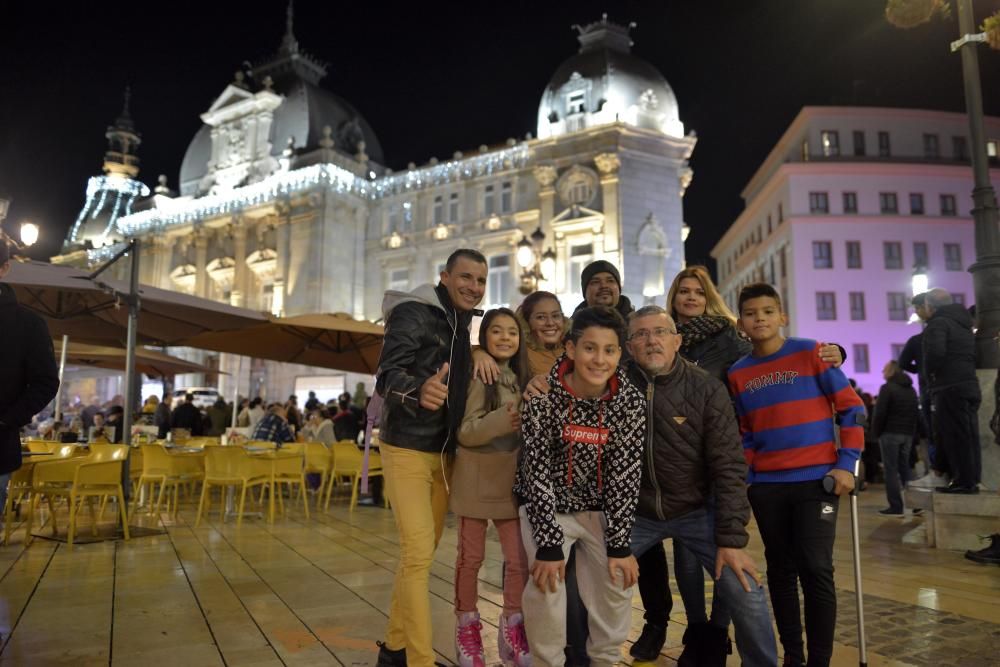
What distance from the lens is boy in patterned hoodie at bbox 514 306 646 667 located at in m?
3.13

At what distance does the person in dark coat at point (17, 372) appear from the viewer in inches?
142

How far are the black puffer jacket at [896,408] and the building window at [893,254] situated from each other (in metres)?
37.3

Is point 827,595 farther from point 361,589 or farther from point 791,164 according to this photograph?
point 791,164

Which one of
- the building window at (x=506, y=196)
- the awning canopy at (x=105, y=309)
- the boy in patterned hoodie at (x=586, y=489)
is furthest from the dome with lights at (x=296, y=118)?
the boy in patterned hoodie at (x=586, y=489)

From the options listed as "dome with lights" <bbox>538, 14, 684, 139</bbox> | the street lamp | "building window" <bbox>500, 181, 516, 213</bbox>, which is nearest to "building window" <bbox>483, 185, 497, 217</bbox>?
"building window" <bbox>500, 181, 516, 213</bbox>

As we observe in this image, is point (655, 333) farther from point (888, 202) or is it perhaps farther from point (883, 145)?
point (883, 145)

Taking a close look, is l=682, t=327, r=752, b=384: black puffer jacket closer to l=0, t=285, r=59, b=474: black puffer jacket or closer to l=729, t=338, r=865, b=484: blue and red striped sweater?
l=729, t=338, r=865, b=484: blue and red striped sweater

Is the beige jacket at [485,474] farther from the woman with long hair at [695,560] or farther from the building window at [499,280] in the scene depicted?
the building window at [499,280]

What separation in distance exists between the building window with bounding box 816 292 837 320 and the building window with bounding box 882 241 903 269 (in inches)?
156

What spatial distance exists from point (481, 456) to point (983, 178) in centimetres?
669

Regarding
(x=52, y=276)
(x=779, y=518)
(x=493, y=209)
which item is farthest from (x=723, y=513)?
(x=493, y=209)

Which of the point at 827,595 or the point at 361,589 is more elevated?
the point at 827,595

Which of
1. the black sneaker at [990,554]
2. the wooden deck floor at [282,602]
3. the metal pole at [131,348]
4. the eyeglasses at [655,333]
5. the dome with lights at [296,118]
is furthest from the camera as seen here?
the dome with lights at [296,118]

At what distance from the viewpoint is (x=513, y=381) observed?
3893 millimetres
